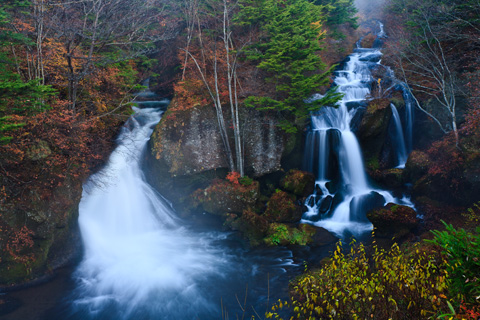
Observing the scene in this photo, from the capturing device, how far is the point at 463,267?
2.68 m

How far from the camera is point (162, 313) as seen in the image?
741cm

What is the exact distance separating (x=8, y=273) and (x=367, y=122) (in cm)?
1669

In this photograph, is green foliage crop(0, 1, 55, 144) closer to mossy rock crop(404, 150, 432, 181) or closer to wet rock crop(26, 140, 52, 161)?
wet rock crop(26, 140, 52, 161)

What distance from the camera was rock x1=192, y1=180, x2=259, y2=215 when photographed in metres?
12.5

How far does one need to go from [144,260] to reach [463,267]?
977cm

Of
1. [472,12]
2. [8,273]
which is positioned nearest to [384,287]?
[8,273]

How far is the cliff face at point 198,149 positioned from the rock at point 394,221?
5.81 meters

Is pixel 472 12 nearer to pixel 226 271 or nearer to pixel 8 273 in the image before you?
pixel 226 271

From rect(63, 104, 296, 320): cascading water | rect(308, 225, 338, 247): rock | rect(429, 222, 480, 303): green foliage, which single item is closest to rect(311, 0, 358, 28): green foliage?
rect(308, 225, 338, 247): rock

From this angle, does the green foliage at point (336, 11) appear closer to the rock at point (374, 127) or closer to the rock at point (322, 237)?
the rock at point (374, 127)

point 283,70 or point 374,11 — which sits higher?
point 374,11

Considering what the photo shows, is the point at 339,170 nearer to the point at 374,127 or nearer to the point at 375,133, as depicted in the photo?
the point at 375,133

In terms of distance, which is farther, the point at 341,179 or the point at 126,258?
the point at 341,179

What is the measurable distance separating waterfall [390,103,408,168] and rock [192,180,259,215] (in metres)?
8.77
